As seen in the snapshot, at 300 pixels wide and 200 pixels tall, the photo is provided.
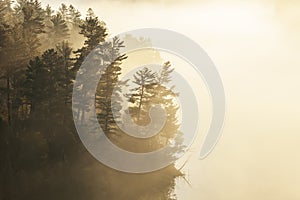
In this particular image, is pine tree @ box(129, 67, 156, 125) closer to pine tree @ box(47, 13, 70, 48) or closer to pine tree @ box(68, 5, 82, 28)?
pine tree @ box(47, 13, 70, 48)

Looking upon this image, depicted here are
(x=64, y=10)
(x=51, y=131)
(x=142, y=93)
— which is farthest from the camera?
(x=64, y=10)

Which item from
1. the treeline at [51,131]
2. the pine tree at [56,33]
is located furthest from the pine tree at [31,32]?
the pine tree at [56,33]

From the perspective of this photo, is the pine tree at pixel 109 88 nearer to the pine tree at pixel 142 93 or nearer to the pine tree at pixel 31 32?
the pine tree at pixel 142 93

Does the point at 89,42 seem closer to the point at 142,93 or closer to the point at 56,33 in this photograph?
the point at 142,93

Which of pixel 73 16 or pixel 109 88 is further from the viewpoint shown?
pixel 73 16

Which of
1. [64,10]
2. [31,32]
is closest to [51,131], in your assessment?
[31,32]

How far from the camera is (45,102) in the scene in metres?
46.0

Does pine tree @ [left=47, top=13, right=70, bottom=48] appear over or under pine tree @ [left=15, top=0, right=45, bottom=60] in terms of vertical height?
over

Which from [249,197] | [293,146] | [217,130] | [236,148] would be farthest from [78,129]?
[293,146]

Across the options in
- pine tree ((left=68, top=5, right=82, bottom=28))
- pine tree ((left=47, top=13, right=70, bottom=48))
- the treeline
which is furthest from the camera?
pine tree ((left=68, top=5, right=82, bottom=28))

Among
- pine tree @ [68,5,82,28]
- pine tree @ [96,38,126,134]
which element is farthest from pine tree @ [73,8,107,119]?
pine tree @ [68,5,82,28]

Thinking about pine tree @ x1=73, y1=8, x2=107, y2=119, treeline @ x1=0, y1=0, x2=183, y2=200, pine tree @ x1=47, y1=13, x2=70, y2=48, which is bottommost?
treeline @ x1=0, y1=0, x2=183, y2=200

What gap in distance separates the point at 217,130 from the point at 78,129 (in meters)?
103

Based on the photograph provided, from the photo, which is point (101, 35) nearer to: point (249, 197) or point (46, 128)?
point (46, 128)
